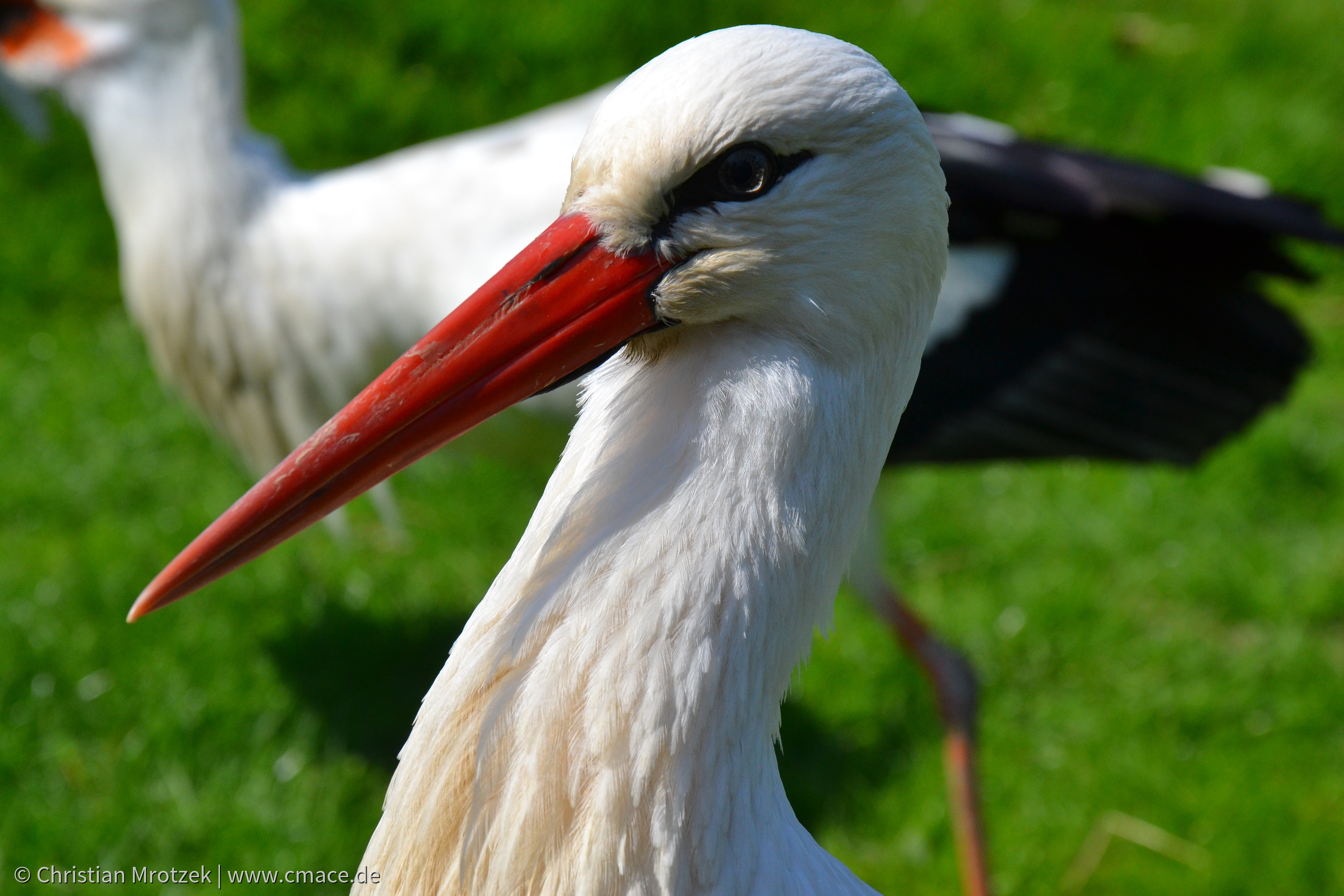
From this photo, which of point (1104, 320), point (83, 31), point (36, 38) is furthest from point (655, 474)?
point (36, 38)

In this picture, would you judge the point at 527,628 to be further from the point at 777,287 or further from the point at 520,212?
the point at 520,212

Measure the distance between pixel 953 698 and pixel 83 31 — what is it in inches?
81.6

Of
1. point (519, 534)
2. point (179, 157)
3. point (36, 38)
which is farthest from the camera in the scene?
point (519, 534)

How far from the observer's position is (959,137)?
2617 mm

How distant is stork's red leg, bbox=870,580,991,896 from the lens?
94.9 inches

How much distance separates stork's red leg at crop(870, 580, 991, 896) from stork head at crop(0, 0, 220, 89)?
167 cm

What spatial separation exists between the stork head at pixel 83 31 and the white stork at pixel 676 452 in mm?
1703

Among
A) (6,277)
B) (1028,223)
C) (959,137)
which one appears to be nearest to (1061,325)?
(1028,223)

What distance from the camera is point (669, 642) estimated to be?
102 centimetres

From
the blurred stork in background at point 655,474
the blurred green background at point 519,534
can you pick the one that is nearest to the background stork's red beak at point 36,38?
the blurred green background at point 519,534

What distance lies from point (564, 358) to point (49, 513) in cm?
252

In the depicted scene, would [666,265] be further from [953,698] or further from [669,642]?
[953,698]

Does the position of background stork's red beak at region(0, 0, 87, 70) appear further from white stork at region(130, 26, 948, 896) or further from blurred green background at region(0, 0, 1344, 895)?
white stork at region(130, 26, 948, 896)

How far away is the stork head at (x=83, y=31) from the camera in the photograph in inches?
96.3
